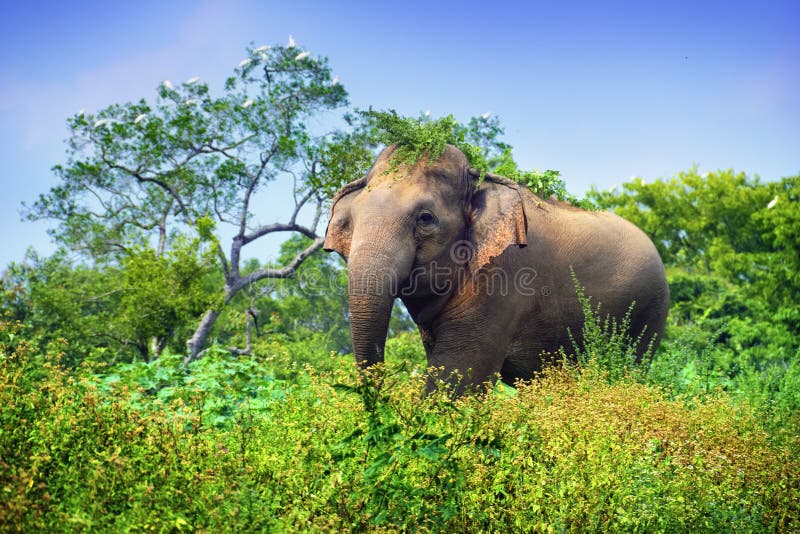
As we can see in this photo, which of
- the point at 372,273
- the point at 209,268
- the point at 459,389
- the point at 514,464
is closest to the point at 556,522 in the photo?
the point at 514,464

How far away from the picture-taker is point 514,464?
3.66 meters

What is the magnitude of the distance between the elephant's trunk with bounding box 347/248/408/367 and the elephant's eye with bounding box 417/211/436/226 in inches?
21.8

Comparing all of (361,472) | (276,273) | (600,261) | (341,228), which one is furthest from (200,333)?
(361,472)

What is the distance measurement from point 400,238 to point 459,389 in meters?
1.62

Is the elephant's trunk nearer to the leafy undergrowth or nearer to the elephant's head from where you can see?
the elephant's head

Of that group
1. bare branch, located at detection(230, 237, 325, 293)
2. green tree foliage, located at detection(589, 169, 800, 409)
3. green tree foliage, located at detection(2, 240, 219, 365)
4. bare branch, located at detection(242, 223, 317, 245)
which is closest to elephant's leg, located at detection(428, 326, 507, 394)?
green tree foliage, located at detection(589, 169, 800, 409)

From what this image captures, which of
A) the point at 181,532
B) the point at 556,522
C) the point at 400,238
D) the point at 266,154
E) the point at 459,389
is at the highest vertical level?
the point at 266,154

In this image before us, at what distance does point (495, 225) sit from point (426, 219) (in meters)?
0.69

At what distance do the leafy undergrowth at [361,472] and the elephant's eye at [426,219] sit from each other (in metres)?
2.02

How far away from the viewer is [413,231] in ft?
20.3

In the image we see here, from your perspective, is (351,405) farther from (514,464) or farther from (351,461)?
(514,464)

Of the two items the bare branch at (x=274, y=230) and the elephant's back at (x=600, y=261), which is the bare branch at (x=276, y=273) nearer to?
the bare branch at (x=274, y=230)

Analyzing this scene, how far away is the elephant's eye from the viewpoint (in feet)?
20.4

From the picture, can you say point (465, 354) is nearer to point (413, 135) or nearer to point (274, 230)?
point (413, 135)
